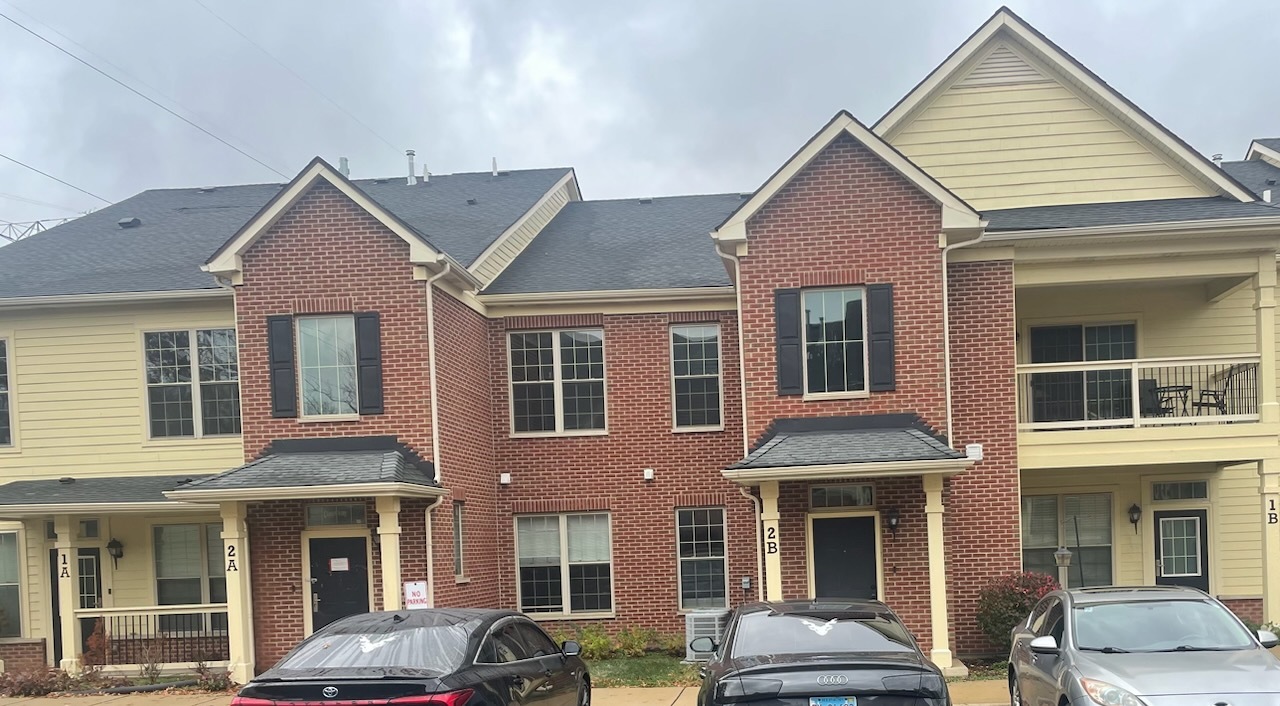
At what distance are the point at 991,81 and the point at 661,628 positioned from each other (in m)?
10.4

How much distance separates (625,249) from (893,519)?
24.3 feet

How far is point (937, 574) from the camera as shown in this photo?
1398 centimetres

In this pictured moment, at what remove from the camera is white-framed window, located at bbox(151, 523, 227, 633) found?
1703 cm

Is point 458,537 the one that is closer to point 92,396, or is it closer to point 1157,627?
point 92,396

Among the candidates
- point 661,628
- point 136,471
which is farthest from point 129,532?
point 661,628

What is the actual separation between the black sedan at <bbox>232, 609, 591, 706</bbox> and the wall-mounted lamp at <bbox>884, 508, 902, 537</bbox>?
6599 mm

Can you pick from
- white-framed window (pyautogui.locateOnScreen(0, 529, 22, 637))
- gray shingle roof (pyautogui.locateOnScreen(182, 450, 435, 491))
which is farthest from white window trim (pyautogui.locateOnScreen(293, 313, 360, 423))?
white-framed window (pyautogui.locateOnScreen(0, 529, 22, 637))

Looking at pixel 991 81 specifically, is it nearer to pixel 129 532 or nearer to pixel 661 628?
pixel 661 628

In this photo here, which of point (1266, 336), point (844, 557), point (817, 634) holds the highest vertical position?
point (1266, 336)

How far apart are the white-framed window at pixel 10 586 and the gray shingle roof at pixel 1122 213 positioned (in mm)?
16419

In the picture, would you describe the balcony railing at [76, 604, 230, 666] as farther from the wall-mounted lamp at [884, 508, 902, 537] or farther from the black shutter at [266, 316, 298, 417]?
the wall-mounted lamp at [884, 508, 902, 537]

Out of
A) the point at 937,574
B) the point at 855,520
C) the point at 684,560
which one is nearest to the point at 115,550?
the point at 684,560

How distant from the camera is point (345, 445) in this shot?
14859 millimetres

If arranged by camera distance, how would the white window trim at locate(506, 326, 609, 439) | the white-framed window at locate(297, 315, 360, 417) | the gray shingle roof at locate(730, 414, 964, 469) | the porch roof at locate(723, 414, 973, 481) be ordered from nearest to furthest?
the porch roof at locate(723, 414, 973, 481), the gray shingle roof at locate(730, 414, 964, 469), the white-framed window at locate(297, 315, 360, 417), the white window trim at locate(506, 326, 609, 439)
